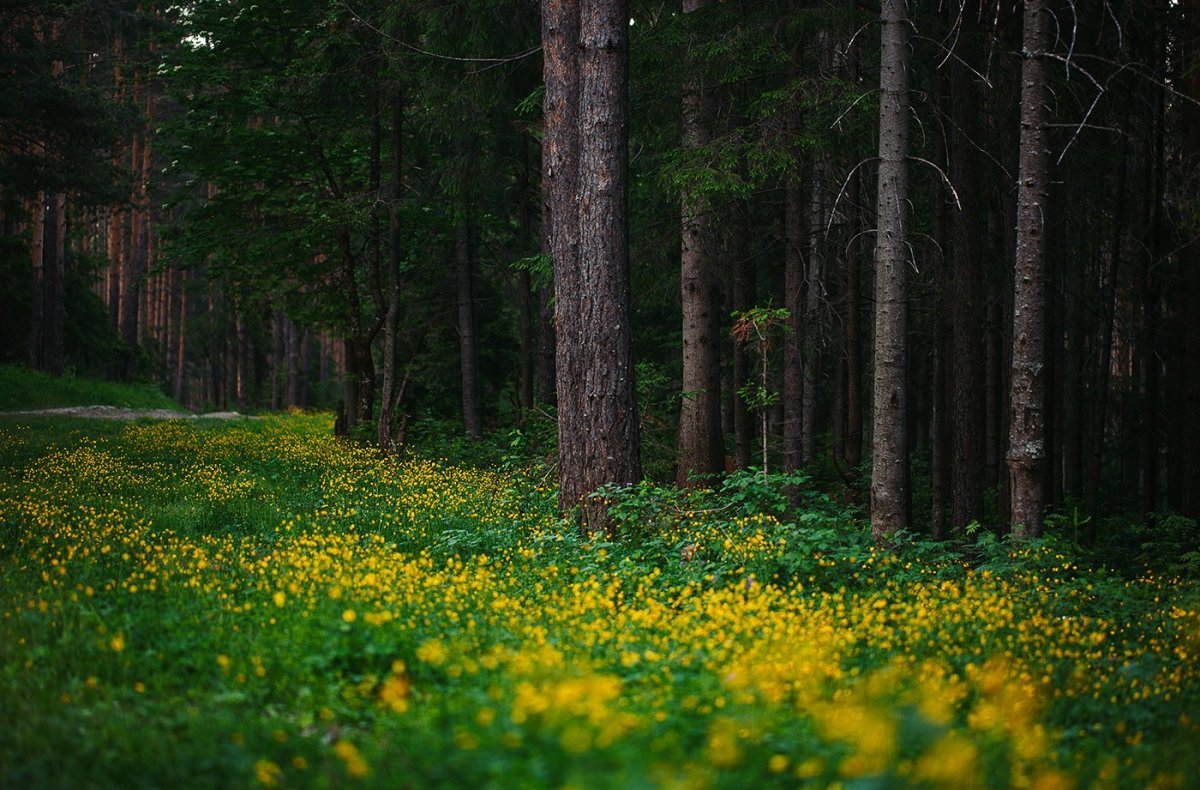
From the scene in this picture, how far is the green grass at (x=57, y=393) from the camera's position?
82.0ft

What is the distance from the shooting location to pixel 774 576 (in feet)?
24.8

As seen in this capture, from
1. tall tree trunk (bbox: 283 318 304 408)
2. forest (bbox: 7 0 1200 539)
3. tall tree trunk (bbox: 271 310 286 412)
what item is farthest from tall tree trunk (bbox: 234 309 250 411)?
forest (bbox: 7 0 1200 539)

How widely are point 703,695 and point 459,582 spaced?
8.78 ft

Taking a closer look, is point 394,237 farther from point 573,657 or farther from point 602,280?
point 573,657

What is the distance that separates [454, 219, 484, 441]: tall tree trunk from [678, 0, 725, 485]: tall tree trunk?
7.45 m

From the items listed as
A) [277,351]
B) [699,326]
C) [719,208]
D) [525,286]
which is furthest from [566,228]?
[277,351]

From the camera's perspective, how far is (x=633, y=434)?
9586mm

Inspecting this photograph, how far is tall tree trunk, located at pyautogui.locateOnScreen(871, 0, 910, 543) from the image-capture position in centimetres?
915

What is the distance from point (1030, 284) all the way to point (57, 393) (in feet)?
88.6

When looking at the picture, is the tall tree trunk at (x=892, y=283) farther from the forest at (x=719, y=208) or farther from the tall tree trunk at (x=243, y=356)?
the tall tree trunk at (x=243, y=356)

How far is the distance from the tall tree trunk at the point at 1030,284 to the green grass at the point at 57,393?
78.7 feet

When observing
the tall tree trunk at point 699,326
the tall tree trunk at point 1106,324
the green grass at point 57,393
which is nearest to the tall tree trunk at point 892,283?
the tall tree trunk at point 699,326

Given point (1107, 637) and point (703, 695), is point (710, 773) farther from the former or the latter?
point (1107, 637)

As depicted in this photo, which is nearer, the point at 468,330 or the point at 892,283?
the point at 892,283
